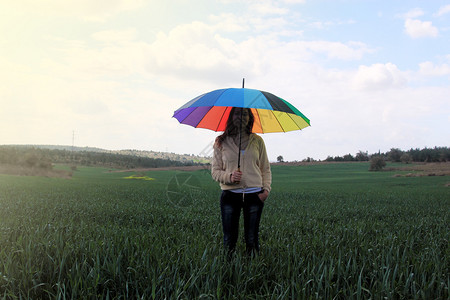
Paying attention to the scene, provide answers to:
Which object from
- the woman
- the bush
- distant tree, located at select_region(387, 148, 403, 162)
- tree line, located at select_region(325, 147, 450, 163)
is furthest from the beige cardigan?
distant tree, located at select_region(387, 148, 403, 162)

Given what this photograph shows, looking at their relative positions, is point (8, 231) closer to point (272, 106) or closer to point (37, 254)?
point (37, 254)

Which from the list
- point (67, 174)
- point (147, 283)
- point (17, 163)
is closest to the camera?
point (147, 283)

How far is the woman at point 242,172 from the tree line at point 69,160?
160 feet

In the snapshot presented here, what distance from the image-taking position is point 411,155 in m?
75.8

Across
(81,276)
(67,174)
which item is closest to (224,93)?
(81,276)

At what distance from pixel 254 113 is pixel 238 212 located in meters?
1.81

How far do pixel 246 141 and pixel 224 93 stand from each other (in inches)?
29.2

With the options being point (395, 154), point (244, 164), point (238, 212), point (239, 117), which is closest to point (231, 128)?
point (239, 117)

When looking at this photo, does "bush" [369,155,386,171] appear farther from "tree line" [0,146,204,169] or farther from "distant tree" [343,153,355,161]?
"tree line" [0,146,204,169]

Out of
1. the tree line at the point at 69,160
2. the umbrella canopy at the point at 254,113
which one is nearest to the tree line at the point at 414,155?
the tree line at the point at 69,160

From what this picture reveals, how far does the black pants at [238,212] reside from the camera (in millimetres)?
4281

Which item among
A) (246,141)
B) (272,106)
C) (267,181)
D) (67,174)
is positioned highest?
(272,106)

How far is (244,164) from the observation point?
427cm

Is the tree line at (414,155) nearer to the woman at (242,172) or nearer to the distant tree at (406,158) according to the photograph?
the distant tree at (406,158)
